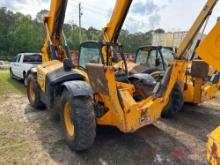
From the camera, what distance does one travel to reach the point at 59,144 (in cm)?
441

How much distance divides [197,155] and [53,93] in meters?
2.91

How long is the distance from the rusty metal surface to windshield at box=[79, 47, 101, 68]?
806 mm

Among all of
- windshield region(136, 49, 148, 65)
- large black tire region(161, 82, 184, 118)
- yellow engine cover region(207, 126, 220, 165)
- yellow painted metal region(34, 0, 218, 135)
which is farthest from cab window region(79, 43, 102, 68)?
windshield region(136, 49, 148, 65)

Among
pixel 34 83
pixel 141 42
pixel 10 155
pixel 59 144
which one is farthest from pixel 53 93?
pixel 141 42

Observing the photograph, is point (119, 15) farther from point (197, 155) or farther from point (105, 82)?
point (197, 155)

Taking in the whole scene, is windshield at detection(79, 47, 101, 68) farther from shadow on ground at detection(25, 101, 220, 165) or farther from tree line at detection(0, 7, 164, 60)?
tree line at detection(0, 7, 164, 60)

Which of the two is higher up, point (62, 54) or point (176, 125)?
point (62, 54)

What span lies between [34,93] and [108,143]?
9.95ft

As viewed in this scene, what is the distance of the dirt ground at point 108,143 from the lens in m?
3.92

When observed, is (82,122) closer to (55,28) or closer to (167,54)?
(55,28)

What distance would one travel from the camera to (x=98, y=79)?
13.5 feet

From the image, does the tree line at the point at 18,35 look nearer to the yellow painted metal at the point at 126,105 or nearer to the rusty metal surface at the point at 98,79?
the yellow painted metal at the point at 126,105

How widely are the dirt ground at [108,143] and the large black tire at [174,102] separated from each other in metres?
0.22

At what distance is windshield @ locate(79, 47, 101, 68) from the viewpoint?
510 cm
